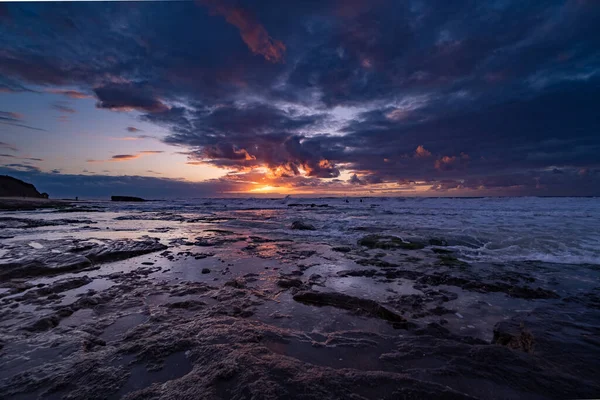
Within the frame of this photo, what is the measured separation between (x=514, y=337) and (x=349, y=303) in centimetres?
249

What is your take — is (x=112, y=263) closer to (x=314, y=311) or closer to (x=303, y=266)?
(x=303, y=266)

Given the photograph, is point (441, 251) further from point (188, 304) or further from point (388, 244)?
point (188, 304)

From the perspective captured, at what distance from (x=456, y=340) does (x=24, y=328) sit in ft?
21.1

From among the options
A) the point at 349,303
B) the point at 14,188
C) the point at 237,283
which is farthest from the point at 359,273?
the point at 14,188

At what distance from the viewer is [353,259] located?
877 centimetres

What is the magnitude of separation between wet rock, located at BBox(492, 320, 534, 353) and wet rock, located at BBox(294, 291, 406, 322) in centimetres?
133

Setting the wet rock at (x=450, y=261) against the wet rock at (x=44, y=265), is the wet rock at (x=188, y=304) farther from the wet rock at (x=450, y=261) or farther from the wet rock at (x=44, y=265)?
the wet rock at (x=450, y=261)

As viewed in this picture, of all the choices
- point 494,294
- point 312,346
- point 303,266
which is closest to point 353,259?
point 303,266

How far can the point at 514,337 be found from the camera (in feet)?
12.2

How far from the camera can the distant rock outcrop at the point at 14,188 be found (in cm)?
5216

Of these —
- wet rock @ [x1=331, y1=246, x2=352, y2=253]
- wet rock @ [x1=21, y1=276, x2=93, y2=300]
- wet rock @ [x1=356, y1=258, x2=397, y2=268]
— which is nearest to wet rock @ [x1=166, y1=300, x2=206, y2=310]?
wet rock @ [x1=21, y1=276, x2=93, y2=300]

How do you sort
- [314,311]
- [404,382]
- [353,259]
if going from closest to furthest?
[404,382] < [314,311] < [353,259]

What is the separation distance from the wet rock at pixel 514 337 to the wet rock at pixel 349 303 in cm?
133

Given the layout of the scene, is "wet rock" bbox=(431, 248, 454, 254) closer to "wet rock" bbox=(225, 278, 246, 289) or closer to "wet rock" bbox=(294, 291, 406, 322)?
"wet rock" bbox=(294, 291, 406, 322)
